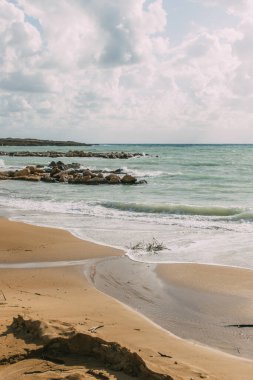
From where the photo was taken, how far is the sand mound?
391 cm

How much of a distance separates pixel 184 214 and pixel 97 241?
20.9 ft

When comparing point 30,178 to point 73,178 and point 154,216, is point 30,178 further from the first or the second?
point 154,216

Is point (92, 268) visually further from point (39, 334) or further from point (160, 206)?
point (160, 206)

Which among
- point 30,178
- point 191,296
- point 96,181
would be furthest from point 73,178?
point 191,296

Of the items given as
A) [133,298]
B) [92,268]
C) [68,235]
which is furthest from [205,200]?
[133,298]

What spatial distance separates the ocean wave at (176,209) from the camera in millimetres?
17391

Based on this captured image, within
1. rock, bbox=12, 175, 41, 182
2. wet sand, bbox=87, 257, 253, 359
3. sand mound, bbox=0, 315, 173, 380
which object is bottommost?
wet sand, bbox=87, 257, 253, 359

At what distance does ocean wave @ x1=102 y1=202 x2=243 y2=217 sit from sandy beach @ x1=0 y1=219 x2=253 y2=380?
24.4 feet

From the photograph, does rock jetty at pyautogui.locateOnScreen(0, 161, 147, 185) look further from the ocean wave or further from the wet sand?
the wet sand

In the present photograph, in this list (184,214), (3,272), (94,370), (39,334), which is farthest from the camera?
(184,214)

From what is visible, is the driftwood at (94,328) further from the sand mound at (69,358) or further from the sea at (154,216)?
the sea at (154,216)

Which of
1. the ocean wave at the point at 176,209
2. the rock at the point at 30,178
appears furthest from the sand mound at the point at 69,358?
the rock at the point at 30,178

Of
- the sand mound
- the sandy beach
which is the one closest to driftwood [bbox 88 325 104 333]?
the sandy beach

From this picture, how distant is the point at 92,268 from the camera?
362 inches
